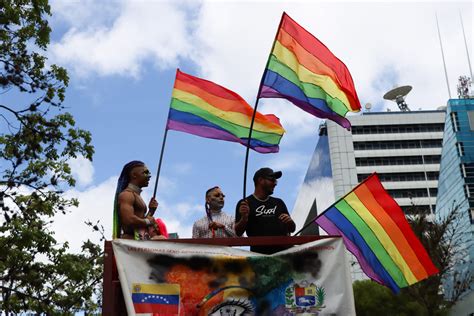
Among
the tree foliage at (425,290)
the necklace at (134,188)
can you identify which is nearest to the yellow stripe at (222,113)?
the necklace at (134,188)

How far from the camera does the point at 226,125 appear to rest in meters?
7.95

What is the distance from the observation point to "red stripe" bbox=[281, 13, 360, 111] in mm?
7594

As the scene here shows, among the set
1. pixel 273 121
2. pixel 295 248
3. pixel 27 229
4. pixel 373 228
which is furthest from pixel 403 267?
pixel 27 229

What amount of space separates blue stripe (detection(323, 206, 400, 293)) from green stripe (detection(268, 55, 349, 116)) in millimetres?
1492

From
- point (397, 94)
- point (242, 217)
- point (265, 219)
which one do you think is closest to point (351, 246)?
point (265, 219)

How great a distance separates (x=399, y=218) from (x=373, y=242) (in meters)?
0.36

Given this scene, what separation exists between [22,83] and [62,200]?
4.45m

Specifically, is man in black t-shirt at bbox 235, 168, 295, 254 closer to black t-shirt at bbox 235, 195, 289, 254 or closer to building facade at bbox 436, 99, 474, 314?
black t-shirt at bbox 235, 195, 289, 254

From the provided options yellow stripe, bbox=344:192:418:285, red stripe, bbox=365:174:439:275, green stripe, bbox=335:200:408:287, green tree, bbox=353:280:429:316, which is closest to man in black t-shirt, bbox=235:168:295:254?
green stripe, bbox=335:200:408:287

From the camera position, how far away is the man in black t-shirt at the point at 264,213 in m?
5.84

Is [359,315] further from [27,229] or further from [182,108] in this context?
[182,108]

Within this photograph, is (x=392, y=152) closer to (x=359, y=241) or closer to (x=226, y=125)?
(x=226, y=125)

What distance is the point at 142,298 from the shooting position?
16.0 feet

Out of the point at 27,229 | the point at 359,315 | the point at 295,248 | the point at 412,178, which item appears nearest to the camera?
the point at 295,248
